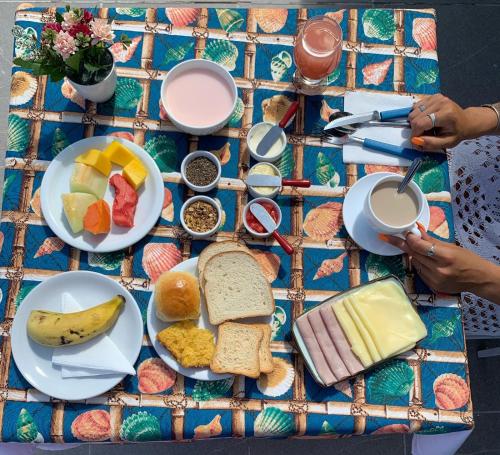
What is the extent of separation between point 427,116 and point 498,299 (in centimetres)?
53

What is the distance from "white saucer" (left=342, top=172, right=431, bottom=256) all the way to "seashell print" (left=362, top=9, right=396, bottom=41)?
16.7 inches

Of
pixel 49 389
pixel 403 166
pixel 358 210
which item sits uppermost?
pixel 403 166

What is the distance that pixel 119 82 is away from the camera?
125 centimetres

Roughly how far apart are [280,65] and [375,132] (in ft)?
1.07

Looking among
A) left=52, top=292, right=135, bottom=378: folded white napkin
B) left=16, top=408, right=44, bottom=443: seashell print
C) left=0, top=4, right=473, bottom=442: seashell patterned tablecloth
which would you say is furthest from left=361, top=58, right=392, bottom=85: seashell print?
left=16, top=408, right=44, bottom=443: seashell print

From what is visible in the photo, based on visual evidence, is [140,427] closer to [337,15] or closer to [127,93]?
[127,93]

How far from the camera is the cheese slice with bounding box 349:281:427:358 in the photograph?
1.11 metres

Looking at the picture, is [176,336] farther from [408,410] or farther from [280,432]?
[408,410]

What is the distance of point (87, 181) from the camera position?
3.80ft

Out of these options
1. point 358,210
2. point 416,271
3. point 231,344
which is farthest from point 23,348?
point 416,271

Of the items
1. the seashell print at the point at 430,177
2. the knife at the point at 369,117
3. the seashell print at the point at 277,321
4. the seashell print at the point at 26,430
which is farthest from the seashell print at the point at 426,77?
the seashell print at the point at 26,430

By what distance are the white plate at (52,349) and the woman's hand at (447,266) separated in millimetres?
679

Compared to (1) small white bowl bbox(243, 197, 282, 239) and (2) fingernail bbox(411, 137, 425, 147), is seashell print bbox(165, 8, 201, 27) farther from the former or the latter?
(2) fingernail bbox(411, 137, 425, 147)

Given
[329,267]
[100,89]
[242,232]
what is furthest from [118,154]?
[329,267]
